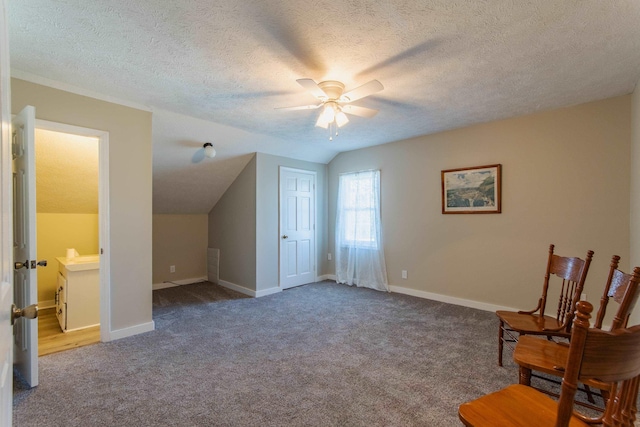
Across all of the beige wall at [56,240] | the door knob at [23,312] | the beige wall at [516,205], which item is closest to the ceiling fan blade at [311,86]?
the door knob at [23,312]

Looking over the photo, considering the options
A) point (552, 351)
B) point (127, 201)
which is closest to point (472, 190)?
point (552, 351)

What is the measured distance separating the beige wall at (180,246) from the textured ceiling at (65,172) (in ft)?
4.29

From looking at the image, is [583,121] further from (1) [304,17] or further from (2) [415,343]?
(1) [304,17]

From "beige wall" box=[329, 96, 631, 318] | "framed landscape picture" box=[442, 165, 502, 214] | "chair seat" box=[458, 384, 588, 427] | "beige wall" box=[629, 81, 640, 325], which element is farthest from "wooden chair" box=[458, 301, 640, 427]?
"framed landscape picture" box=[442, 165, 502, 214]

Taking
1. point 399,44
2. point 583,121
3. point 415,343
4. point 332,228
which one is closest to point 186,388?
point 415,343

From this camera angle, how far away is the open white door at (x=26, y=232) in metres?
2.15

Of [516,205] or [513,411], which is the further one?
[516,205]

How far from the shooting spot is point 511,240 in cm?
368

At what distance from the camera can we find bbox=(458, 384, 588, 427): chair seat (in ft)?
3.83

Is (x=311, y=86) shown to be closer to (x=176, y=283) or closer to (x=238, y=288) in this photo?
(x=238, y=288)

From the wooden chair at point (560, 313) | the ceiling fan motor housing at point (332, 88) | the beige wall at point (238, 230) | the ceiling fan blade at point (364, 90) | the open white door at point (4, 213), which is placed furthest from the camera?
the beige wall at point (238, 230)

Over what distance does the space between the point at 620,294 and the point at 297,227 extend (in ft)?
13.4

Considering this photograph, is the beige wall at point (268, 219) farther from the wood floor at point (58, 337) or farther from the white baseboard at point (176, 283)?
the wood floor at point (58, 337)

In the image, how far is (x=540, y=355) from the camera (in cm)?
179
